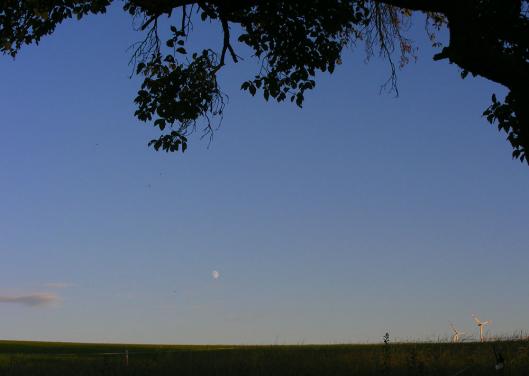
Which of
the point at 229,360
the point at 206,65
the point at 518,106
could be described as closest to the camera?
the point at 518,106

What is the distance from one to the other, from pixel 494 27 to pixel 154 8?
24.5 ft

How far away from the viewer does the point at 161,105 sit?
17984 millimetres

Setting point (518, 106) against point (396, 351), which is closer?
point (518, 106)

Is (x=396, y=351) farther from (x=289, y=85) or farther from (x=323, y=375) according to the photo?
(x=289, y=85)

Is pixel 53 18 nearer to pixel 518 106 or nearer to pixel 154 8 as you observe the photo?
pixel 154 8

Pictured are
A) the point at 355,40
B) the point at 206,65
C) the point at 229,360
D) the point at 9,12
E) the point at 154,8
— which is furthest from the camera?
the point at 229,360

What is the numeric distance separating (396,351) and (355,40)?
9784 millimetres

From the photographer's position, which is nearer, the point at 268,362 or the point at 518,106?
the point at 518,106

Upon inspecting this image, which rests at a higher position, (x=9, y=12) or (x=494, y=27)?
(x=9, y=12)

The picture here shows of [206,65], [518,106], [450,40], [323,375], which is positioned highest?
[206,65]

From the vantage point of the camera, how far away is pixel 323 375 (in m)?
17.4

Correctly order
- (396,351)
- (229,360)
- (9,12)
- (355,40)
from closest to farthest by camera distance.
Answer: (9,12), (355,40), (229,360), (396,351)

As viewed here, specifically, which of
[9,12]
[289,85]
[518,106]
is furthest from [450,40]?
[9,12]

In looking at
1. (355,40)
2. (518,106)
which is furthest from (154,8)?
(518,106)
